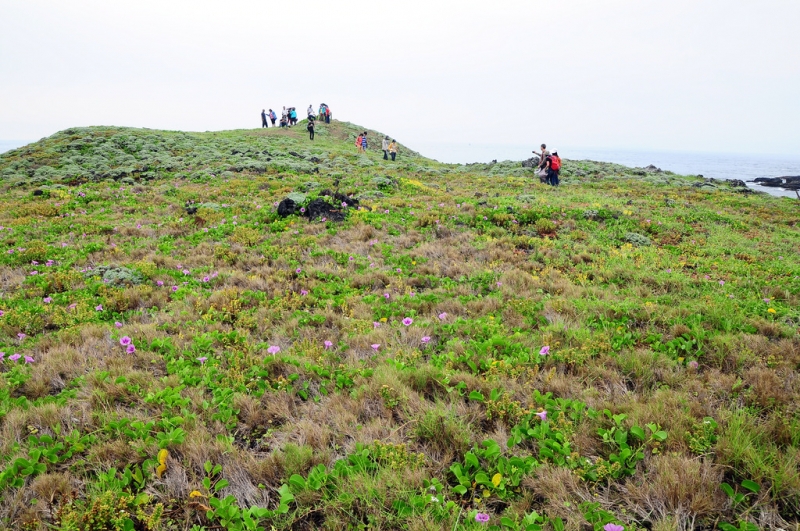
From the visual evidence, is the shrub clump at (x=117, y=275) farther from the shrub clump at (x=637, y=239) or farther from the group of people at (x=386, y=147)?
the group of people at (x=386, y=147)

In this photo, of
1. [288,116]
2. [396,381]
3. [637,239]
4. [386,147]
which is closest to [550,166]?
[637,239]

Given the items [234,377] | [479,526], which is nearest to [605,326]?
[479,526]

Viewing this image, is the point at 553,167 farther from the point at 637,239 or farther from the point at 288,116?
the point at 288,116

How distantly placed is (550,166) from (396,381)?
21332mm

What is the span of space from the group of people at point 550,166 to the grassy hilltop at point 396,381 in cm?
1214

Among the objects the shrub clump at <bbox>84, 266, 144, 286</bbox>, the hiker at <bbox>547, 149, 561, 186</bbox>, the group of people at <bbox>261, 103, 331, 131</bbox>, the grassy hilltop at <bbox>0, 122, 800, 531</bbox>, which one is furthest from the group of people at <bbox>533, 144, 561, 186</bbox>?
the group of people at <bbox>261, 103, 331, 131</bbox>

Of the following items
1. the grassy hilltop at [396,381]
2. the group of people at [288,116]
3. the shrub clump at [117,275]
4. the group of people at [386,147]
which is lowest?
the grassy hilltop at [396,381]

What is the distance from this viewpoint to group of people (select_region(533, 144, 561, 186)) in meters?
22.0

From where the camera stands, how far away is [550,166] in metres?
22.2

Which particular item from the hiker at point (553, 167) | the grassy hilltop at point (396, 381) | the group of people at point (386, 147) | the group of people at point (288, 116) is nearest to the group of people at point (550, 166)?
the hiker at point (553, 167)

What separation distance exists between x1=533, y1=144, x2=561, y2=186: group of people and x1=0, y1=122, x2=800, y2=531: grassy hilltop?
1214 centimetres

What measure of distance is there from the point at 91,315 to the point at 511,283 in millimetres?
7515

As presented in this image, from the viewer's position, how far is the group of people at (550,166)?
2203 cm

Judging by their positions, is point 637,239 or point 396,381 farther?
point 637,239
